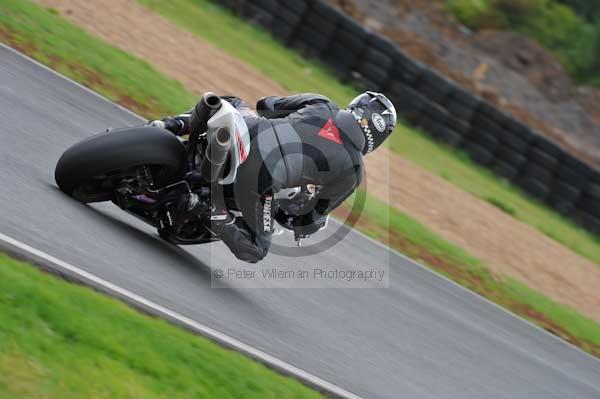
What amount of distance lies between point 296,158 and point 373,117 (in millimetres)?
666

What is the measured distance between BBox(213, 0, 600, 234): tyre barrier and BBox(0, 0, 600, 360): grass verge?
6.99m

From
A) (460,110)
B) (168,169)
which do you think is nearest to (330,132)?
(168,169)

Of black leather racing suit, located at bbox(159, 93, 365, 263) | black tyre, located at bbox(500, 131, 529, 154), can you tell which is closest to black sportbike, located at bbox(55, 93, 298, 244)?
black leather racing suit, located at bbox(159, 93, 365, 263)

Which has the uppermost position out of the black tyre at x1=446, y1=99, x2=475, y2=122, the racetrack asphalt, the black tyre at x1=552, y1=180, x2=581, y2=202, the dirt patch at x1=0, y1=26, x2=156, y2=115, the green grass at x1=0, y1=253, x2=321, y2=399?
the green grass at x1=0, y1=253, x2=321, y2=399

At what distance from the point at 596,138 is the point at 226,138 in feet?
75.9

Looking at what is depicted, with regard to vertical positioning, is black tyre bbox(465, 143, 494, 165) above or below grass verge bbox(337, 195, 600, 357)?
below

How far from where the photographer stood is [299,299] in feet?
25.5

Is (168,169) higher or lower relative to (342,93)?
higher

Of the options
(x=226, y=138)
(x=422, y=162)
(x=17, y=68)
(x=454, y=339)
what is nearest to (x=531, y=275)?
(x=422, y=162)

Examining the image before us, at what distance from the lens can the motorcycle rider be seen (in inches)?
265

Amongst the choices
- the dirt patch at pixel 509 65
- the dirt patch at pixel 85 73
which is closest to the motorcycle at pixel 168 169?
the dirt patch at pixel 85 73

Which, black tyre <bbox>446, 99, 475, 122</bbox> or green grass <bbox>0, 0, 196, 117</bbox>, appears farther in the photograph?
black tyre <bbox>446, 99, 475, 122</bbox>

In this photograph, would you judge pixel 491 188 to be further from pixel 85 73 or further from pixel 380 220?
pixel 85 73

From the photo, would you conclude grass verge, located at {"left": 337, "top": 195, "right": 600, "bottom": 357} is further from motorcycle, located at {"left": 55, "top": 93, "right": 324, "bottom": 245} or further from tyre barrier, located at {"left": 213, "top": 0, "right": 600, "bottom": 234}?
tyre barrier, located at {"left": 213, "top": 0, "right": 600, "bottom": 234}
